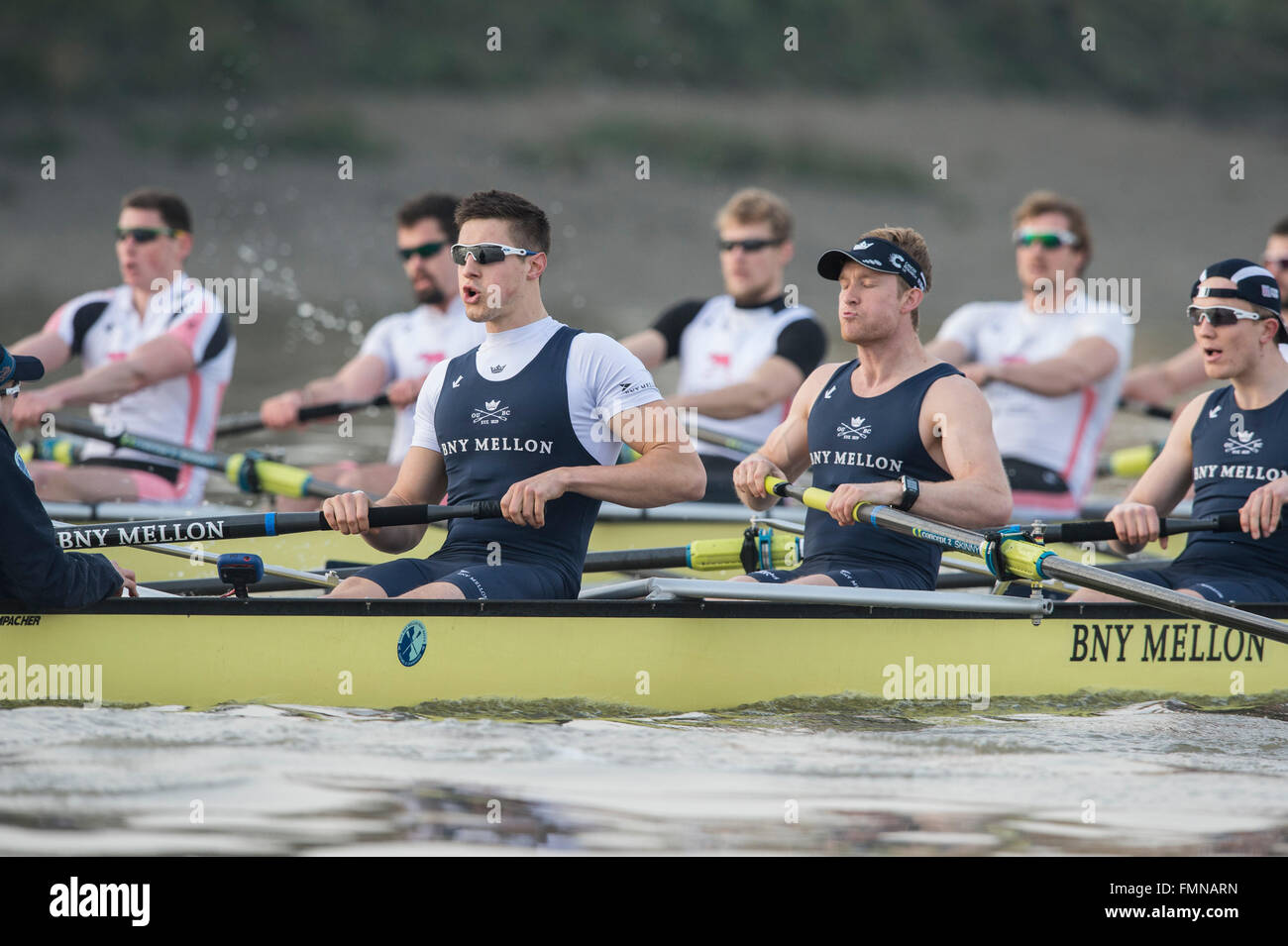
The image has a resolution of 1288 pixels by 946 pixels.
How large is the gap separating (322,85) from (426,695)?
2971 cm

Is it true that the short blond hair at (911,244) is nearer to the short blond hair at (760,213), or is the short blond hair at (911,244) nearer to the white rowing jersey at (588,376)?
the white rowing jersey at (588,376)

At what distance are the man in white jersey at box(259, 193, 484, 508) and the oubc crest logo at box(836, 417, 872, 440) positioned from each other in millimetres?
3403

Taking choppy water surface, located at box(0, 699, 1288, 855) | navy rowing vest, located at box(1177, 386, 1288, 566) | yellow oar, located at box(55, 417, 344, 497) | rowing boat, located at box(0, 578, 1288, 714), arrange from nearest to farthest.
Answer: choppy water surface, located at box(0, 699, 1288, 855) < rowing boat, located at box(0, 578, 1288, 714) < navy rowing vest, located at box(1177, 386, 1288, 566) < yellow oar, located at box(55, 417, 344, 497)

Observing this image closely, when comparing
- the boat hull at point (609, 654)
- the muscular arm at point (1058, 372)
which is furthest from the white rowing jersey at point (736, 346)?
the boat hull at point (609, 654)

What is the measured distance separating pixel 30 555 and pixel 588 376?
1909mm

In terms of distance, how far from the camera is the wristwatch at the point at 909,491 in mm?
6406

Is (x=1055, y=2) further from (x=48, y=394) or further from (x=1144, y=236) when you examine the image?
(x=48, y=394)

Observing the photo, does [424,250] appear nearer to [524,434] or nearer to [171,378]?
[171,378]

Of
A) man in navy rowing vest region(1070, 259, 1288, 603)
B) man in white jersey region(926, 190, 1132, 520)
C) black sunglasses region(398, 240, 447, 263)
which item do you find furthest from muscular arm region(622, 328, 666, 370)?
man in navy rowing vest region(1070, 259, 1288, 603)

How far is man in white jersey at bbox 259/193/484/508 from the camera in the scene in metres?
9.75

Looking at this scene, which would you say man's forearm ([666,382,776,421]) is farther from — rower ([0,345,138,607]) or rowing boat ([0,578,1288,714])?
rower ([0,345,138,607])

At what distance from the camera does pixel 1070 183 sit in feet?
111

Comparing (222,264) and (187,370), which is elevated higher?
(222,264)
